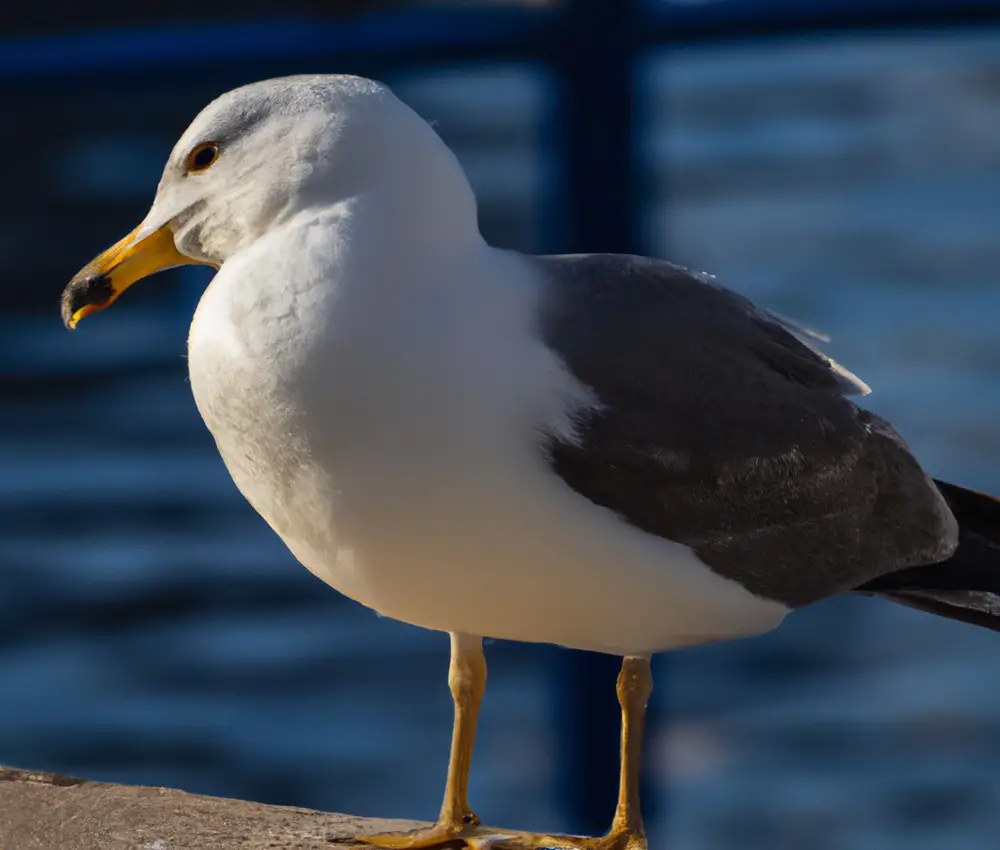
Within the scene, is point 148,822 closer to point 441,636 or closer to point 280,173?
point 280,173

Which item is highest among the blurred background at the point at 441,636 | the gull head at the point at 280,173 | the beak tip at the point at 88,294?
the gull head at the point at 280,173

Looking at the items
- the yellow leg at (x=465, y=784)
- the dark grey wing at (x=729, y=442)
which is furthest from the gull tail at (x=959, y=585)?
the yellow leg at (x=465, y=784)

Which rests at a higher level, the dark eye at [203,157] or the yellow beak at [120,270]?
the dark eye at [203,157]

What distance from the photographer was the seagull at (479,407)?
1176 mm

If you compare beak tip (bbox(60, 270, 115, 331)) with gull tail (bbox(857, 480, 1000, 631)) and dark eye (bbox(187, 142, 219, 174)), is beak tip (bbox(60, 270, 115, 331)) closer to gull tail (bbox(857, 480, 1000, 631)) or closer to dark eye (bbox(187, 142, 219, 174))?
dark eye (bbox(187, 142, 219, 174))

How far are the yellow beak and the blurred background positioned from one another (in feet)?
5.30

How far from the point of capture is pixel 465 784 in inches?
57.2

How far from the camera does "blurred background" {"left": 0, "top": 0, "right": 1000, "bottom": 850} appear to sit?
11.1ft

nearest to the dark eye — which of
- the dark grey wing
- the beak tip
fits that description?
the beak tip

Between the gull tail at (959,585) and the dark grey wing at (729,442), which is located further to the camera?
the gull tail at (959,585)

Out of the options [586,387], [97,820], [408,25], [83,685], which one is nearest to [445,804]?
[97,820]

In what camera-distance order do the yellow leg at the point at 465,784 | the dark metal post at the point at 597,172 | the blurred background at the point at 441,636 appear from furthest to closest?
1. the blurred background at the point at 441,636
2. the dark metal post at the point at 597,172
3. the yellow leg at the point at 465,784

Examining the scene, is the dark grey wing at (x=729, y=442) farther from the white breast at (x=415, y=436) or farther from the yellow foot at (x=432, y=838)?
the yellow foot at (x=432, y=838)

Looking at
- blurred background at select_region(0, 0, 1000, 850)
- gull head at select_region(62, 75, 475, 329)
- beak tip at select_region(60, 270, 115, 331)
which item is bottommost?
blurred background at select_region(0, 0, 1000, 850)
